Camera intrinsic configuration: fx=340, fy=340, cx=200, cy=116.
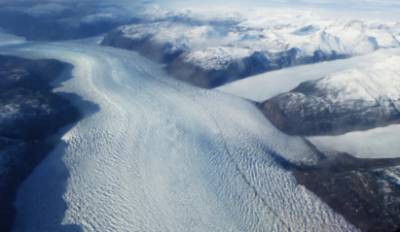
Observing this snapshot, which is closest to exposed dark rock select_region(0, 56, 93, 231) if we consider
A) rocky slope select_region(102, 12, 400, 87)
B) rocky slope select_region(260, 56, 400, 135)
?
rocky slope select_region(102, 12, 400, 87)

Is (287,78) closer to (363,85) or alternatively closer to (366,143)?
(363,85)

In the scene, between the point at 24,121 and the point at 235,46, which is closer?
the point at 24,121

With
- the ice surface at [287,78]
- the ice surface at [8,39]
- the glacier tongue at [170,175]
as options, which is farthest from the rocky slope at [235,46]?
the ice surface at [8,39]

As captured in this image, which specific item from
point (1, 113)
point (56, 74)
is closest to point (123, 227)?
point (1, 113)

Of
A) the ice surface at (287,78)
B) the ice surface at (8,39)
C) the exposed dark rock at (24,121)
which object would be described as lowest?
the ice surface at (287,78)

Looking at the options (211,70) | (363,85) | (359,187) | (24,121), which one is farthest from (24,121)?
(363,85)

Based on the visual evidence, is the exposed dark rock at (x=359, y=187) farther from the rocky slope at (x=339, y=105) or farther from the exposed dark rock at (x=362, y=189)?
the rocky slope at (x=339, y=105)
